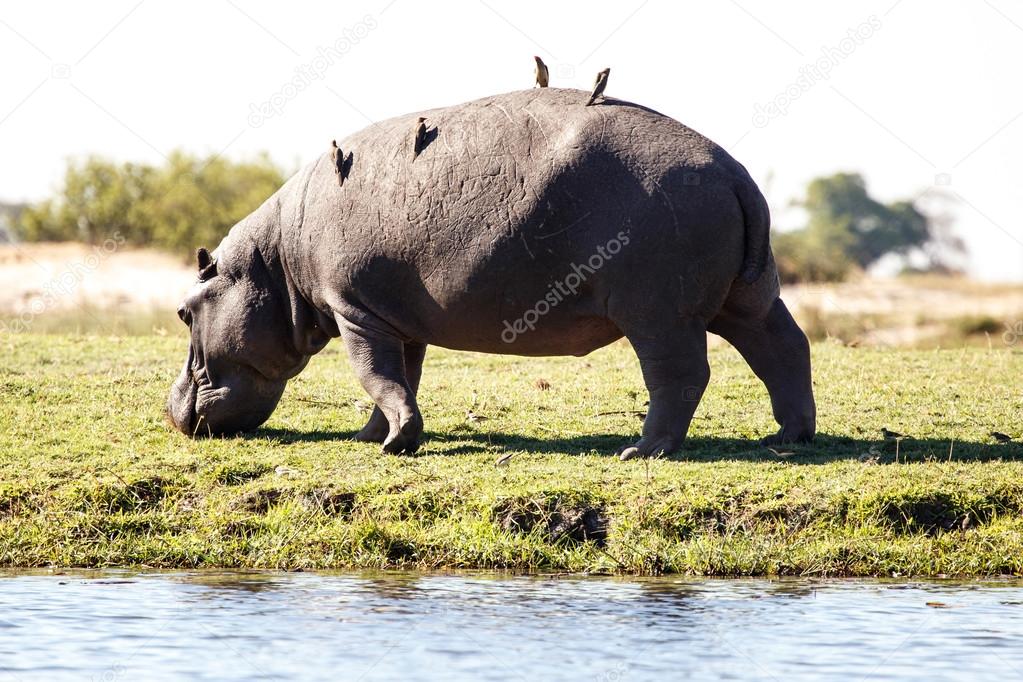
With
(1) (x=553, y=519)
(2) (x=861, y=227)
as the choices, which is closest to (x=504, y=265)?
(1) (x=553, y=519)

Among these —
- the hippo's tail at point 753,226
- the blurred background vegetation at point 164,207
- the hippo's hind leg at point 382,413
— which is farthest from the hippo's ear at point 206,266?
the blurred background vegetation at point 164,207

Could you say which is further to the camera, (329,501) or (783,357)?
(783,357)

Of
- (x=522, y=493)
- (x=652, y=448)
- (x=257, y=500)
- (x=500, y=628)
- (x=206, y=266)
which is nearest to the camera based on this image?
(x=500, y=628)

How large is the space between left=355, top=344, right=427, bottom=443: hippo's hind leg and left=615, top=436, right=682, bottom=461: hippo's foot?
66.2 inches

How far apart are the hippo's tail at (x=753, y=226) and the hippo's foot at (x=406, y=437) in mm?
2357

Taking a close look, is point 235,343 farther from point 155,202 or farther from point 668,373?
point 155,202

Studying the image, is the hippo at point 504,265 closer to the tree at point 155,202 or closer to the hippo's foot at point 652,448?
the hippo's foot at point 652,448

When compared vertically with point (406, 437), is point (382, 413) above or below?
above

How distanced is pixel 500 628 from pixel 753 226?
12.5 feet

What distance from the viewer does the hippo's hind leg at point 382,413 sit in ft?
35.5

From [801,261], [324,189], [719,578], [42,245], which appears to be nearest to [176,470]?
[324,189]

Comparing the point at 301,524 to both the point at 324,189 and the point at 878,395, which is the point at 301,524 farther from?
the point at 878,395

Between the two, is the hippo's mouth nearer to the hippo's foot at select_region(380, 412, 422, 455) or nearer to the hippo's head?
the hippo's head

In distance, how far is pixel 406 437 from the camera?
10102 mm
